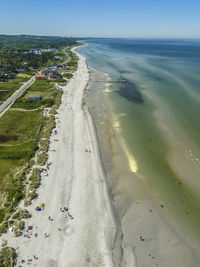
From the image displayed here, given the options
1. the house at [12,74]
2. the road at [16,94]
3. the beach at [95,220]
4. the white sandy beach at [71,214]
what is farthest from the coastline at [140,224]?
the house at [12,74]

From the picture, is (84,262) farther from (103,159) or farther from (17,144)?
(17,144)

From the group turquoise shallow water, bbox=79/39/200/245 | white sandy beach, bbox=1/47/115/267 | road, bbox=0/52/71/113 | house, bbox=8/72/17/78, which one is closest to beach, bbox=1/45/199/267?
white sandy beach, bbox=1/47/115/267

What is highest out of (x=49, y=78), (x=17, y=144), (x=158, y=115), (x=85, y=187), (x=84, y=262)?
(x=49, y=78)

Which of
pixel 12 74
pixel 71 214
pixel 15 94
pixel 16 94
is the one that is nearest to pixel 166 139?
pixel 71 214

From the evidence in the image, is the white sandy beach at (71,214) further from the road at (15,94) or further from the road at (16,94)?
the road at (16,94)

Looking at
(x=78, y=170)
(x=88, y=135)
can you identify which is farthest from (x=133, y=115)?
(x=78, y=170)

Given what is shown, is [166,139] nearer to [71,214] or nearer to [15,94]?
[71,214]

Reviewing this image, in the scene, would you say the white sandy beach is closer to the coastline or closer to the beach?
the beach

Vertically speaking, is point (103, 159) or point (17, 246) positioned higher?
point (103, 159)

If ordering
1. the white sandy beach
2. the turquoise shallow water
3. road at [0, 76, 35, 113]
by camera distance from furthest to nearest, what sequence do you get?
road at [0, 76, 35, 113] < the turquoise shallow water < the white sandy beach
